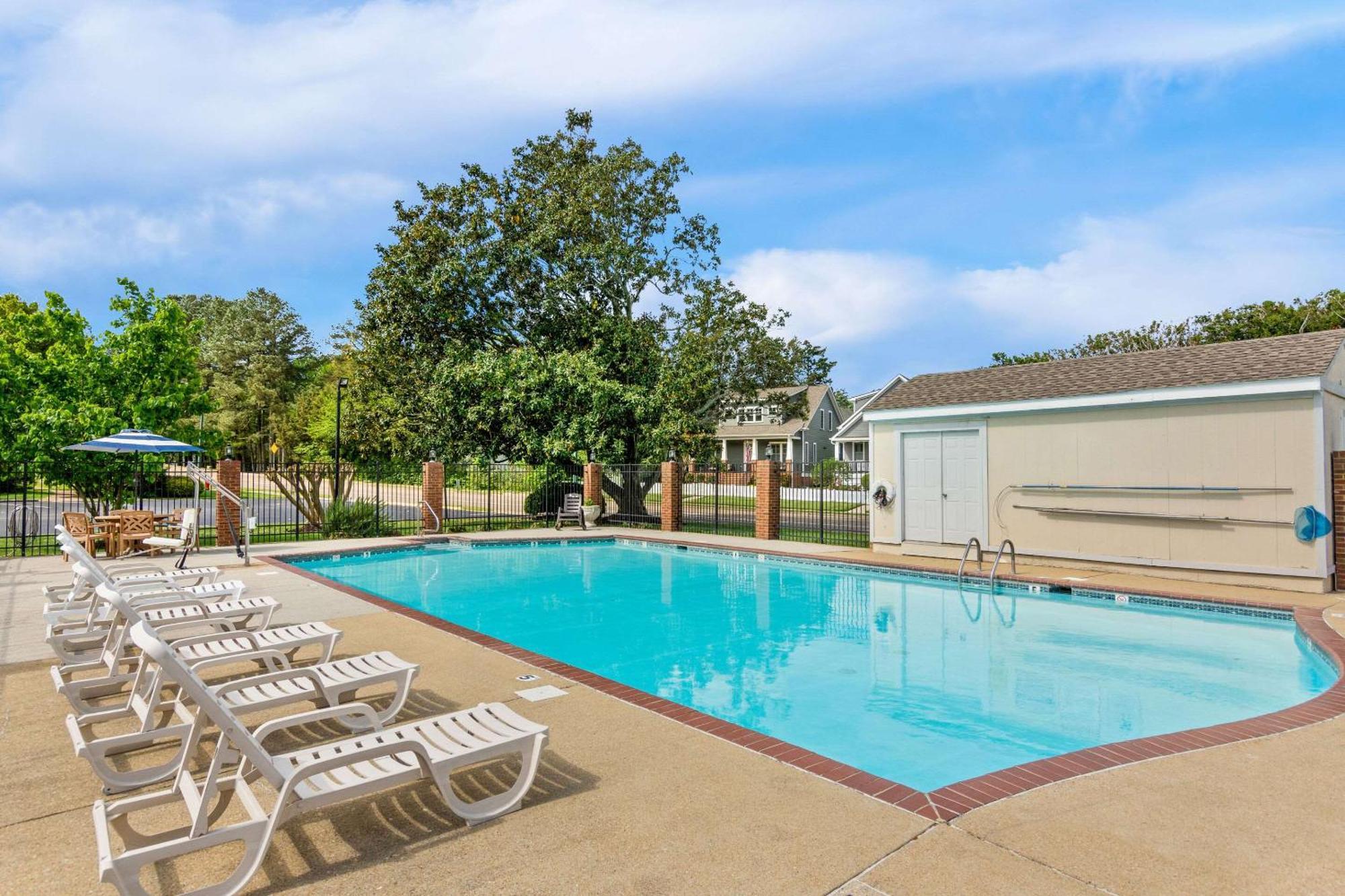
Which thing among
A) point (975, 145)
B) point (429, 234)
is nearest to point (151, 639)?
point (975, 145)

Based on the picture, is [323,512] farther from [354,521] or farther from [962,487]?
[962,487]

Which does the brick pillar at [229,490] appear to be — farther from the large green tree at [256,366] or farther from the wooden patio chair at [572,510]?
the large green tree at [256,366]

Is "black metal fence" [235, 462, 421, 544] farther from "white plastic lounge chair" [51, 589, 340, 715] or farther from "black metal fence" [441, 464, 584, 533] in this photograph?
"white plastic lounge chair" [51, 589, 340, 715]

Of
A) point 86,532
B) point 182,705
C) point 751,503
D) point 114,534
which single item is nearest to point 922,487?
point 182,705

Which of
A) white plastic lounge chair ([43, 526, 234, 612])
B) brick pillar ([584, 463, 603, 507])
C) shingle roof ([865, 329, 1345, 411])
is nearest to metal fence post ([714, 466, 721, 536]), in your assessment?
brick pillar ([584, 463, 603, 507])

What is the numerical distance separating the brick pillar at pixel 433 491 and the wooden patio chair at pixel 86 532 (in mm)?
7069

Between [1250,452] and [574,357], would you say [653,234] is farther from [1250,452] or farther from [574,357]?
[1250,452]

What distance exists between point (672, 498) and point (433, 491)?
6374 mm

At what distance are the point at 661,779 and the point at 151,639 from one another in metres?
2.43

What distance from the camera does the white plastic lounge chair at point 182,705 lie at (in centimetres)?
370

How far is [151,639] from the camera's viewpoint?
3045 mm

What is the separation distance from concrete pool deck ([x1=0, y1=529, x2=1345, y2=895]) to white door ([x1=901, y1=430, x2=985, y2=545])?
9.25 meters

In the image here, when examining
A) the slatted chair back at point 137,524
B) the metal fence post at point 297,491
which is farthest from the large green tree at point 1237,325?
the slatted chair back at point 137,524

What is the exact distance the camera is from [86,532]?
506 inches
